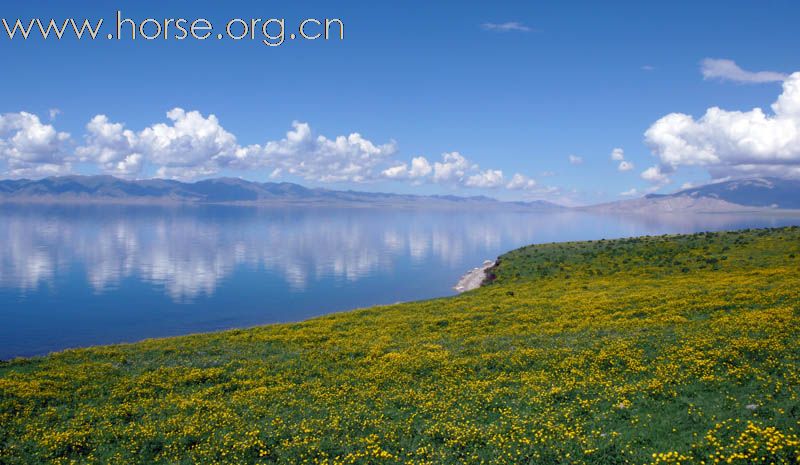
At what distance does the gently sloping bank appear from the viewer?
17391 mm

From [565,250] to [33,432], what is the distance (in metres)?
89.0

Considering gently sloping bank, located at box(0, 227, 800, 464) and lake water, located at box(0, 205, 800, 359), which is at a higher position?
gently sloping bank, located at box(0, 227, 800, 464)

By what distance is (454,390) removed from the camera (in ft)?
78.2

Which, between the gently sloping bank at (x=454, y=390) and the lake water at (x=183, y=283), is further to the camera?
the lake water at (x=183, y=283)

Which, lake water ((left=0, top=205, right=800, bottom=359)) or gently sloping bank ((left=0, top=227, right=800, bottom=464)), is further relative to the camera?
lake water ((left=0, top=205, right=800, bottom=359))

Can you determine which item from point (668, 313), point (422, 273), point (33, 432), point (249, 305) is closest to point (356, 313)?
point (668, 313)

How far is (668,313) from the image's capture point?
35.5 metres

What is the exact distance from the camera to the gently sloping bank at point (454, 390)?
57.1 feet

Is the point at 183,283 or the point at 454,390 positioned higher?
the point at 454,390

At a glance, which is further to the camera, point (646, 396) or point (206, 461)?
point (646, 396)

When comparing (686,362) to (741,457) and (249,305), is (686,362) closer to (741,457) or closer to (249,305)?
(741,457)

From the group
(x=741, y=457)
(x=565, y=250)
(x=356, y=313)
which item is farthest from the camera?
(x=565, y=250)

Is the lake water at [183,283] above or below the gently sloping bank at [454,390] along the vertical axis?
below

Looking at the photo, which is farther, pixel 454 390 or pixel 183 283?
pixel 183 283
